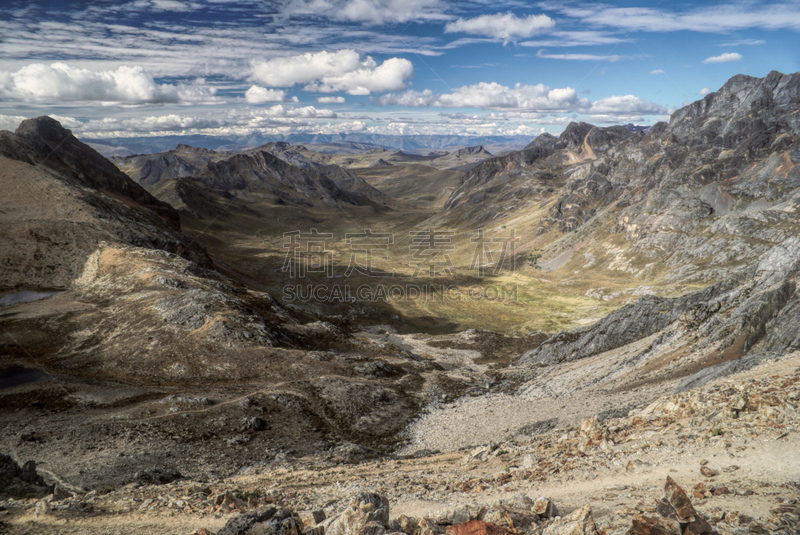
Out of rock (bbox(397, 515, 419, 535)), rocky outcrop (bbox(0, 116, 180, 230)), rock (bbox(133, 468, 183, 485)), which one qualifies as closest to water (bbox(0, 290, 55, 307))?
rock (bbox(133, 468, 183, 485))

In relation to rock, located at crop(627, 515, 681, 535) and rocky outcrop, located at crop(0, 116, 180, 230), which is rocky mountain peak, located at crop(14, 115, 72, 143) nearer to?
rocky outcrop, located at crop(0, 116, 180, 230)

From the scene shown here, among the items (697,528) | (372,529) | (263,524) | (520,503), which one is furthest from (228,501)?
(697,528)

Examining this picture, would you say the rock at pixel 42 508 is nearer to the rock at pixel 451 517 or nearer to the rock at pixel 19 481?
the rock at pixel 19 481

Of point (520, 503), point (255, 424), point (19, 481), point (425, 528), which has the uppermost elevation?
point (425, 528)

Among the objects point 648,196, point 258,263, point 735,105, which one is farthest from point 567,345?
point 735,105

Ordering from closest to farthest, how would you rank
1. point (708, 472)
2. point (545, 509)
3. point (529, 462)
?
point (545, 509) → point (708, 472) → point (529, 462)

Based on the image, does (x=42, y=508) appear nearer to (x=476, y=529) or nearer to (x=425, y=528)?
(x=425, y=528)
